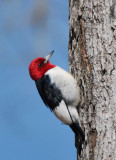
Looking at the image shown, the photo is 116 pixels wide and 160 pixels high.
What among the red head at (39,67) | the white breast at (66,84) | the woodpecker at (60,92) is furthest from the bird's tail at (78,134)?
the red head at (39,67)

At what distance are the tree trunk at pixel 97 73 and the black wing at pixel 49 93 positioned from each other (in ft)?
0.88

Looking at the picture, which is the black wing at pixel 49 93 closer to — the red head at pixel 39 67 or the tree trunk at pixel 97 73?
the red head at pixel 39 67

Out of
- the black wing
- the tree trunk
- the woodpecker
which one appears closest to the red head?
the woodpecker

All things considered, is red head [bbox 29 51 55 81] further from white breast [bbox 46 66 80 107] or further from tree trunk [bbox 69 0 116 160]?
tree trunk [bbox 69 0 116 160]

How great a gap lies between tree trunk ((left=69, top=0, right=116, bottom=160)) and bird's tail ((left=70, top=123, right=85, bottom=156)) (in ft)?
0.16

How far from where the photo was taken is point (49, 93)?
11.4 ft

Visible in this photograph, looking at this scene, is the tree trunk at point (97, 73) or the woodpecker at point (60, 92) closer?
the tree trunk at point (97, 73)

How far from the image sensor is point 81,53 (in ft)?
10.8

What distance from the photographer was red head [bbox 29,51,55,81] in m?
3.69

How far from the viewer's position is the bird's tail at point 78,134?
3173 millimetres

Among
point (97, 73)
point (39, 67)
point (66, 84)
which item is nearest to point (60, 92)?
point (66, 84)

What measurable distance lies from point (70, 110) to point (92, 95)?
1.33 feet

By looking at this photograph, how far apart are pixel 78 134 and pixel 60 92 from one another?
0.49 meters

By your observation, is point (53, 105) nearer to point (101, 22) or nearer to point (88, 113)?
point (88, 113)
